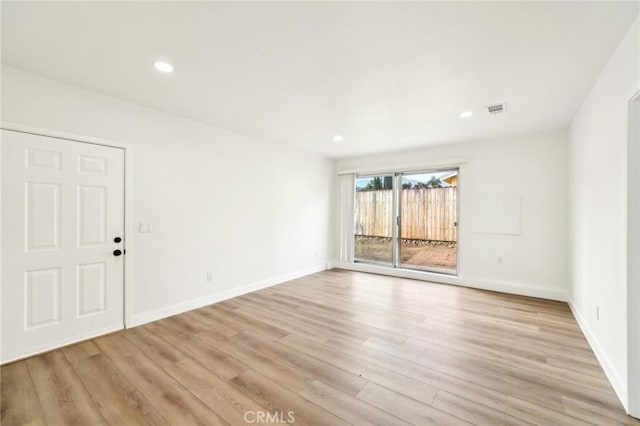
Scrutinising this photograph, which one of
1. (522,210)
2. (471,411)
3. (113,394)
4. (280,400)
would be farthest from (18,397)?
(522,210)

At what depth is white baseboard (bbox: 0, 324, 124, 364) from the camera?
7.64 feet

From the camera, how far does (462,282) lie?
4.71m

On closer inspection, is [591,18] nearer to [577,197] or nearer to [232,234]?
[577,197]

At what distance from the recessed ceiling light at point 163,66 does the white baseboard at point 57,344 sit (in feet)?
9.02

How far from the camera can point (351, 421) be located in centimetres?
168

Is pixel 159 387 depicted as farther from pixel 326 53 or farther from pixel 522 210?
pixel 522 210

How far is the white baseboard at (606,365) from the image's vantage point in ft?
6.03

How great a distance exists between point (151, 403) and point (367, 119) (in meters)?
3.59

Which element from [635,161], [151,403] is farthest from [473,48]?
[151,403]

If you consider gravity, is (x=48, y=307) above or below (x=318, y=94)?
below

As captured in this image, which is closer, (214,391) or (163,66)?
(214,391)

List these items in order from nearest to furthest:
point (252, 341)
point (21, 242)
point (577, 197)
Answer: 1. point (21, 242)
2. point (252, 341)
3. point (577, 197)

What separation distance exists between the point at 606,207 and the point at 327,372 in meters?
2.70

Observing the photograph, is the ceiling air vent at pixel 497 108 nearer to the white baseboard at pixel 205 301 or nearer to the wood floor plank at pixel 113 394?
the white baseboard at pixel 205 301
